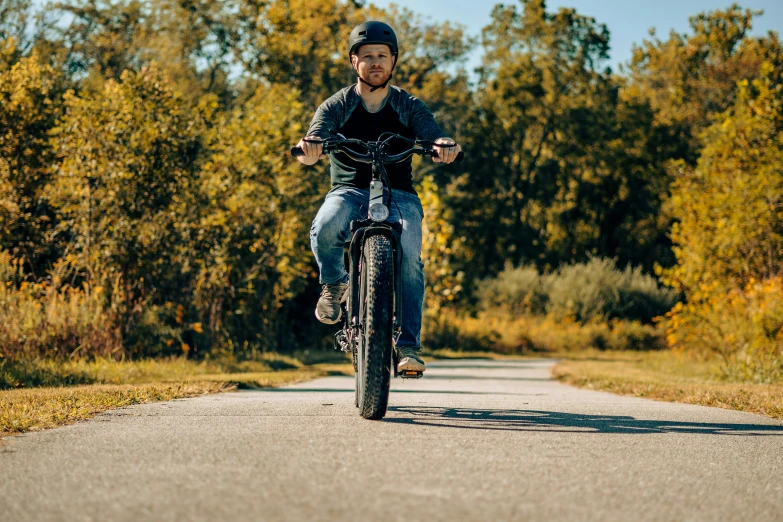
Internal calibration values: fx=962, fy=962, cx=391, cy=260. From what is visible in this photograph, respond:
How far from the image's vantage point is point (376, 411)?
573 cm

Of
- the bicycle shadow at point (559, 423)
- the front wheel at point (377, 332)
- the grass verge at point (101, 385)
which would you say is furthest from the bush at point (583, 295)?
the front wheel at point (377, 332)

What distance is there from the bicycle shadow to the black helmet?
8.24ft

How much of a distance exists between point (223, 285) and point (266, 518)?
13.4m

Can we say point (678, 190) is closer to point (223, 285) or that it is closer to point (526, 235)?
point (223, 285)

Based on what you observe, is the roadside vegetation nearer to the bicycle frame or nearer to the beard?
the bicycle frame

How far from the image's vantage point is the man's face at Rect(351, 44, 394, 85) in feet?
21.5

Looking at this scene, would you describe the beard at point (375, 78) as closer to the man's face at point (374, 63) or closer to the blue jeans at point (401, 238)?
the man's face at point (374, 63)

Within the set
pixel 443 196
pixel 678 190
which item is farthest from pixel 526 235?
pixel 678 190

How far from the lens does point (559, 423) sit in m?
6.04

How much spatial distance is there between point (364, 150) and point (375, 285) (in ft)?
4.17

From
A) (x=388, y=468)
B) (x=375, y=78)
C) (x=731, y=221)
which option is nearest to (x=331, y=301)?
(x=375, y=78)

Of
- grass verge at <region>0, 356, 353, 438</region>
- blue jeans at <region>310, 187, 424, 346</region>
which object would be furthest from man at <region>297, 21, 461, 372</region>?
grass verge at <region>0, 356, 353, 438</region>

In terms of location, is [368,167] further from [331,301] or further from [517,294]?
[517,294]

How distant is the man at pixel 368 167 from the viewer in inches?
245
